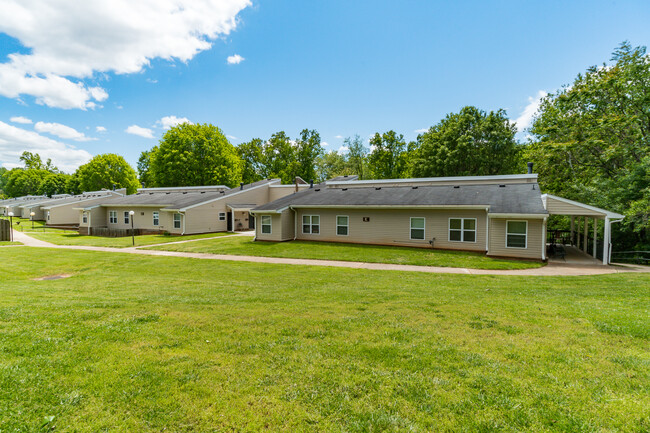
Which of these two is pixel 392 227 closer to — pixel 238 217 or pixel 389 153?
pixel 238 217

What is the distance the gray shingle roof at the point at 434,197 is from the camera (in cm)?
1571

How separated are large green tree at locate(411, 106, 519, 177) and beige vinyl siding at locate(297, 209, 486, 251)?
20.9 metres

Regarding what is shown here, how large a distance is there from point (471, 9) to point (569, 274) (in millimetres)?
14499

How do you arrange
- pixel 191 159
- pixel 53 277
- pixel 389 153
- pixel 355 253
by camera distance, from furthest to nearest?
pixel 389 153, pixel 191 159, pixel 355 253, pixel 53 277

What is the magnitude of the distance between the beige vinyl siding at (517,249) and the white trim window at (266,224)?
45.0 feet

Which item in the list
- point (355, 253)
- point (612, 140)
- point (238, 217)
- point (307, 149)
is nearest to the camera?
point (355, 253)

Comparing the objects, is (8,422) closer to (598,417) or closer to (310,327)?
(310,327)

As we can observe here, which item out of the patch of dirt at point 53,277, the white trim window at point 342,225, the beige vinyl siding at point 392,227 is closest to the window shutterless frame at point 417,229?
the beige vinyl siding at point 392,227

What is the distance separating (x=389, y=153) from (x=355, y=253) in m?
34.3

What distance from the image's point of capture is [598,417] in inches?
112

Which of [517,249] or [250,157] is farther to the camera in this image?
[250,157]

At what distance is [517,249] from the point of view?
49.9 feet

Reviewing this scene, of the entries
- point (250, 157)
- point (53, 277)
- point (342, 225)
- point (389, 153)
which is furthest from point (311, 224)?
point (250, 157)

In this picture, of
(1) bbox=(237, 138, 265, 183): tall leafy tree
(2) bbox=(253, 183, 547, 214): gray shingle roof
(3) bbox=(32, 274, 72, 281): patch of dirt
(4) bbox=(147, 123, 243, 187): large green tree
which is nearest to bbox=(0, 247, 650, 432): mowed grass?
(3) bbox=(32, 274, 72, 281): patch of dirt
